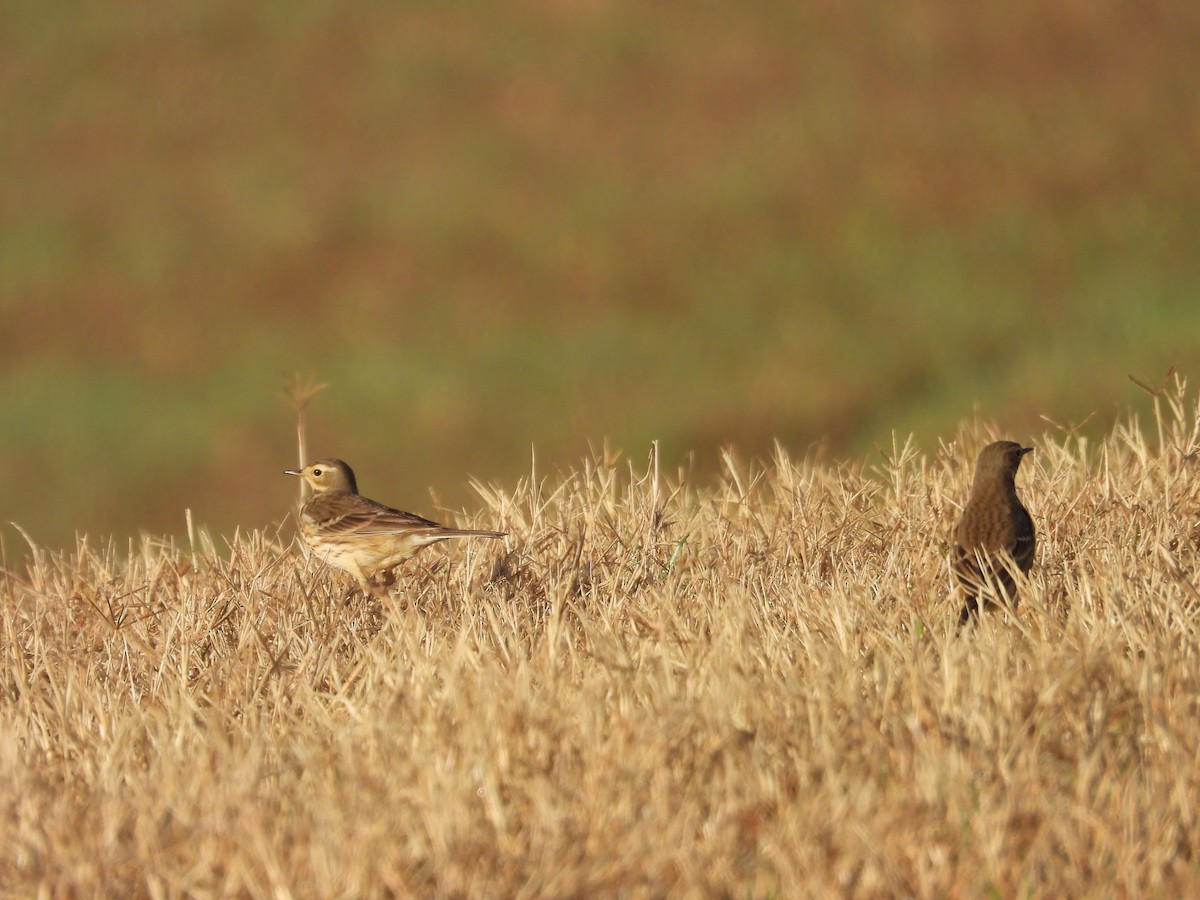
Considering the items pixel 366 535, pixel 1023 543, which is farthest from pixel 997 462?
pixel 366 535

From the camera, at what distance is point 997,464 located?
499 cm

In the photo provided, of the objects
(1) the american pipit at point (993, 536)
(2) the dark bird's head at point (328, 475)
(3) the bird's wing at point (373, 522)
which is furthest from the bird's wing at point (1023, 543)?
(2) the dark bird's head at point (328, 475)

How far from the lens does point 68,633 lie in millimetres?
5078

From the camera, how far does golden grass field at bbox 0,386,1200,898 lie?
308 centimetres

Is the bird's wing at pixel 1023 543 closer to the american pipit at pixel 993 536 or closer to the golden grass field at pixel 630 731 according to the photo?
the american pipit at pixel 993 536

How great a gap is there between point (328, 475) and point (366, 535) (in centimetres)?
105

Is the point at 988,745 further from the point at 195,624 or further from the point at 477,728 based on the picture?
the point at 195,624

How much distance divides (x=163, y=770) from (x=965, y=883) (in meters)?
1.78

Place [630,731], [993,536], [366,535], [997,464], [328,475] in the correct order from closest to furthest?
[630,731]
[993,536]
[997,464]
[366,535]
[328,475]

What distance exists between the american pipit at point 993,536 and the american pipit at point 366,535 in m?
1.57

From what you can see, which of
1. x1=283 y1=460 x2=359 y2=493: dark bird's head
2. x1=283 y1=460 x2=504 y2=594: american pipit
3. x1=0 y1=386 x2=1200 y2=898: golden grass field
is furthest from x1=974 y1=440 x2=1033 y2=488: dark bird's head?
x1=283 y1=460 x2=359 y2=493: dark bird's head

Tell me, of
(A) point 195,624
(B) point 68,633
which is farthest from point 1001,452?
(B) point 68,633

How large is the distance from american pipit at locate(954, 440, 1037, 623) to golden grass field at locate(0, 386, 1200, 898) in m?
0.12

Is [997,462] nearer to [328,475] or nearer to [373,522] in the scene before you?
[373,522]
